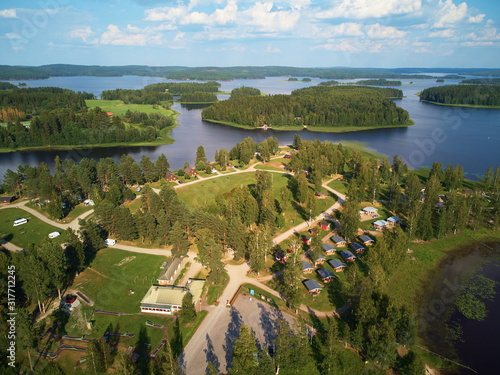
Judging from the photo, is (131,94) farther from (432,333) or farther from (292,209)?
(432,333)

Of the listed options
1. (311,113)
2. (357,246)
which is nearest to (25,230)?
(357,246)


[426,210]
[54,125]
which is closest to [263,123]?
[54,125]

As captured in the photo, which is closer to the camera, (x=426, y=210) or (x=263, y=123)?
(x=426, y=210)

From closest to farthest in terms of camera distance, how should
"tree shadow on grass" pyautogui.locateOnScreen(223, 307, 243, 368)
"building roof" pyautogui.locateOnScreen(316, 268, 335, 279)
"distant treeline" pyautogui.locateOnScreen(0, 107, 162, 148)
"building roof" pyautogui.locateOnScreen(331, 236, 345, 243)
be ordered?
1. "tree shadow on grass" pyautogui.locateOnScreen(223, 307, 243, 368)
2. "building roof" pyautogui.locateOnScreen(316, 268, 335, 279)
3. "building roof" pyautogui.locateOnScreen(331, 236, 345, 243)
4. "distant treeline" pyautogui.locateOnScreen(0, 107, 162, 148)

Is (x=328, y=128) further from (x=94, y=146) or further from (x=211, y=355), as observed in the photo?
(x=211, y=355)

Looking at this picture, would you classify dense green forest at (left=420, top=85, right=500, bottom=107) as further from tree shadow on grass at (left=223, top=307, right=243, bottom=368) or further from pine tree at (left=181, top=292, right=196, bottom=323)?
pine tree at (left=181, top=292, right=196, bottom=323)

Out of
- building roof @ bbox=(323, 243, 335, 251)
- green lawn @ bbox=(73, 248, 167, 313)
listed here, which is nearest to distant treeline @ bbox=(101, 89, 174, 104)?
green lawn @ bbox=(73, 248, 167, 313)
